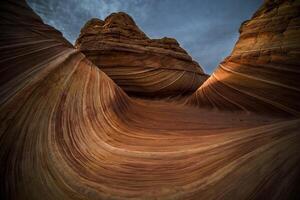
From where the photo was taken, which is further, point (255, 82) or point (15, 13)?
point (255, 82)

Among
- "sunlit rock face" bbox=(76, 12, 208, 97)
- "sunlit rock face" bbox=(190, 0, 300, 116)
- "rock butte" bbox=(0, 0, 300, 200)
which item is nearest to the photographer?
"rock butte" bbox=(0, 0, 300, 200)

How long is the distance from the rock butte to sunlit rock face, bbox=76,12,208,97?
1722 millimetres

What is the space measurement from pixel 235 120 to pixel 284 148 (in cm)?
100

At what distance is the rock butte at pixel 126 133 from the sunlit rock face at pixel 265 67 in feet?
0.05

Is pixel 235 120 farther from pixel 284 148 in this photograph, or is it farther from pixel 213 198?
pixel 213 198

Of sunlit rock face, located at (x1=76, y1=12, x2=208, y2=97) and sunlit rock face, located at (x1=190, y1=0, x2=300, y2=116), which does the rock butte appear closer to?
sunlit rock face, located at (x1=190, y1=0, x2=300, y2=116)

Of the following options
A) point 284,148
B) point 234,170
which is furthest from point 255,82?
point 234,170

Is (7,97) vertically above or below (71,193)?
above

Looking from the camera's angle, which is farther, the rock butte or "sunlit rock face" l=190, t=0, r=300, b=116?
"sunlit rock face" l=190, t=0, r=300, b=116

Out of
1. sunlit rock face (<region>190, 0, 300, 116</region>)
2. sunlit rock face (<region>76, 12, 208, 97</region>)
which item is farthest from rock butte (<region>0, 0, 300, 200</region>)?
sunlit rock face (<region>76, 12, 208, 97</region>)

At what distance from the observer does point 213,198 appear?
0.79 m

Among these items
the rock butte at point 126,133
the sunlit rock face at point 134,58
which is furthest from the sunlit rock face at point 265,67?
the sunlit rock face at point 134,58

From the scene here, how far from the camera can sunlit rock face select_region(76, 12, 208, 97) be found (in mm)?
3959

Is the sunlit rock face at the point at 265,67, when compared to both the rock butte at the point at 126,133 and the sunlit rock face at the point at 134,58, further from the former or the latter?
the sunlit rock face at the point at 134,58
